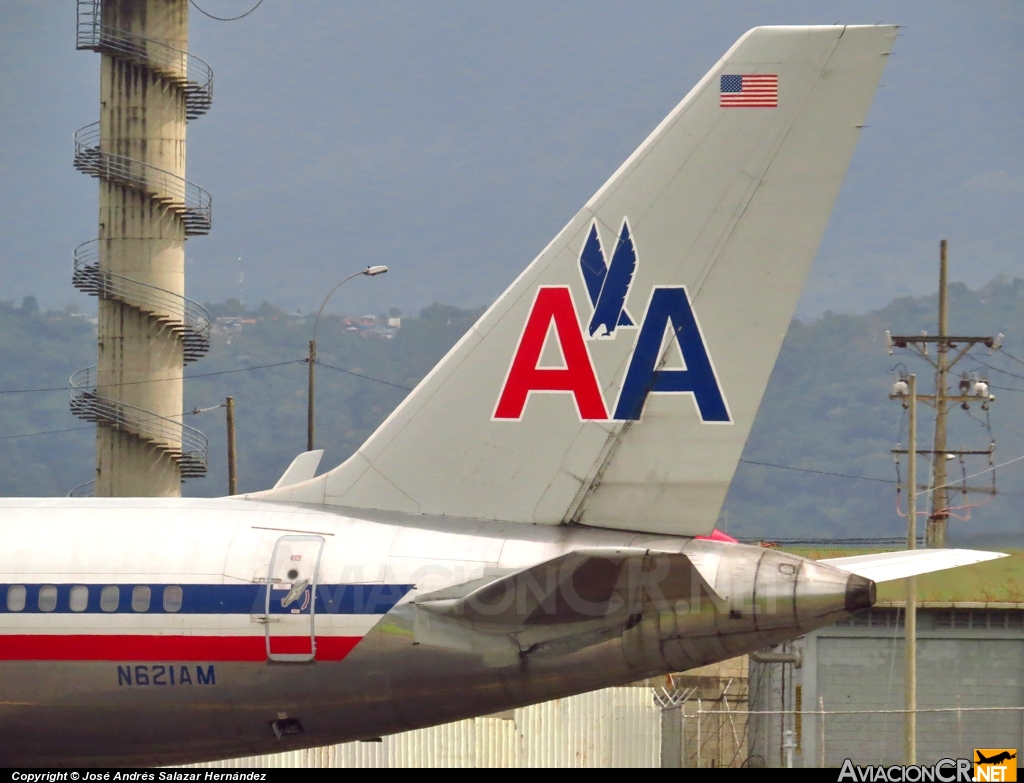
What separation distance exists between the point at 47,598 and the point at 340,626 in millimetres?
3765

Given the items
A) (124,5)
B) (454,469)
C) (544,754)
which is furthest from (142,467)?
(454,469)

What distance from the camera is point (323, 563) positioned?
1655 cm

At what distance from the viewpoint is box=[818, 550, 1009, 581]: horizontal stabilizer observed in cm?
1636

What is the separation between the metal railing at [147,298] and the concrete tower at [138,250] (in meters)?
0.04

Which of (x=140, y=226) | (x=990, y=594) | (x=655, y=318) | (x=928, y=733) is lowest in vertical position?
(x=928, y=733)

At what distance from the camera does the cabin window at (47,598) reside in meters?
17.0

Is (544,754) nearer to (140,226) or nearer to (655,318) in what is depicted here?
(655,318)

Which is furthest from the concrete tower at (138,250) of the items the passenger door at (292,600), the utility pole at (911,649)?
the passenger door at (292,600)

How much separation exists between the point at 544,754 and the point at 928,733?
49.9ft

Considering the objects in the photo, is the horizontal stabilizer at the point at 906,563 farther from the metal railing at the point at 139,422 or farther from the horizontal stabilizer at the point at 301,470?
the metal railing at the point at 139,422

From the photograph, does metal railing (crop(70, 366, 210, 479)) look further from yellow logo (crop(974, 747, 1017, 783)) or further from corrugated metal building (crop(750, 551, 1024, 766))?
yellow logo (crop(974, 747, 1017, 783))

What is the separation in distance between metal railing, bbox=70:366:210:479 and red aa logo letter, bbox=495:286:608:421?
133 feet

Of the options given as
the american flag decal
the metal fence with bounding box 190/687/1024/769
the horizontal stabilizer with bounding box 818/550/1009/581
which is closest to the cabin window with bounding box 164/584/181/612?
the horizontal stabilizer with bounding box 818/550/1009/581

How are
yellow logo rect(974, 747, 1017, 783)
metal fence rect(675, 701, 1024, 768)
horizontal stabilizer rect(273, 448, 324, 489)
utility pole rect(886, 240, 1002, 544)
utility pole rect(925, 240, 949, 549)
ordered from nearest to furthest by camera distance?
horizontal stabilizer rect(273, 448, 324, 489), yellow logo rect(974, 747, 1017, 783), metal fence rect(675, 701, 1024, 768), utility pole rect(925, 240, 949, 549), utility pole rect(886, 240, 1002, 544)
